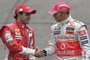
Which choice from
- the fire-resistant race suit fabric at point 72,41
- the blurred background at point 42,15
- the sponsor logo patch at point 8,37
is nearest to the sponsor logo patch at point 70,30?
the fire-resistant race suit fabric at point 72,41

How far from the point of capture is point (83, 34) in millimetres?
4551

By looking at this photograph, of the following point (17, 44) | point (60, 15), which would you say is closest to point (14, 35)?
point (17, 44)

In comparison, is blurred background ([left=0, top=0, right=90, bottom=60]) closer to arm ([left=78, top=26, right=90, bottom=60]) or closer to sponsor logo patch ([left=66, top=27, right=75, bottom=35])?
sponsor logo patch ([left=66, top=27, right=75, bottom=35])

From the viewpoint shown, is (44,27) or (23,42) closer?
(23,42)

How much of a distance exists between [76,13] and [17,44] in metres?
3.12

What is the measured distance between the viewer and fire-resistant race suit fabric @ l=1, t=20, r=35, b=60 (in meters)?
4.77

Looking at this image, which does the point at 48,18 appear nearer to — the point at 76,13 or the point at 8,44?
the point at 76,13

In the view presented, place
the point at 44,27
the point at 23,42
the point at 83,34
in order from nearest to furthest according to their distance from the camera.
Result: the point at 83,34
the point at 23,42
the point at 44,27

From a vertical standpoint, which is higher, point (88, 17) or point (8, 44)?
point (88, 17)

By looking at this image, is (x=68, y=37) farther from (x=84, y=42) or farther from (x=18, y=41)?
(x=18, y=41)

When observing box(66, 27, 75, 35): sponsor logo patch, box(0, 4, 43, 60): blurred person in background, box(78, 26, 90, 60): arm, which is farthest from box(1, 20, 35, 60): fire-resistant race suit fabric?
box(78, 26, 90, 60): arm

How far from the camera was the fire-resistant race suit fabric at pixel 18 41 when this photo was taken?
4766 mm

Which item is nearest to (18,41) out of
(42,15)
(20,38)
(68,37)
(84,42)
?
(20,38)

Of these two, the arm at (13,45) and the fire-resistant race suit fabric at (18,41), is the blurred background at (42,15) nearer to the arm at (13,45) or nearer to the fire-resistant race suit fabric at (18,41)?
the fire-resistant race suit fabric at (18,41)
